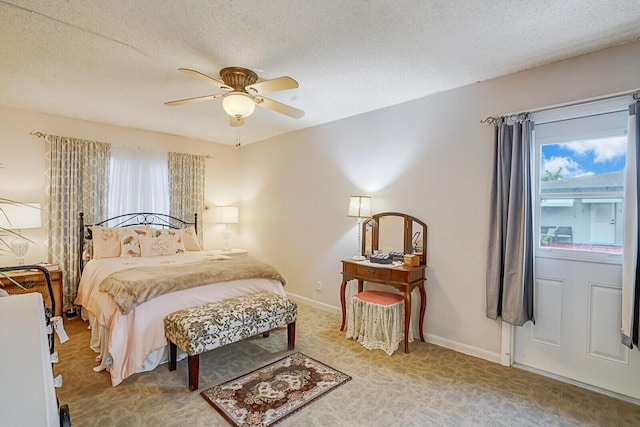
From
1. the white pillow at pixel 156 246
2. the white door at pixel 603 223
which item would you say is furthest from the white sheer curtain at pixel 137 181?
the white door at pixel 603 223

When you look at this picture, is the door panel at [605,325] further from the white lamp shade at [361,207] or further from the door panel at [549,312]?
the white lamp shade at [361,207]

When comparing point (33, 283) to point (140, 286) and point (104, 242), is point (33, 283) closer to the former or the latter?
point (104, 242)

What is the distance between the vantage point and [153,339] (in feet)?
8.53

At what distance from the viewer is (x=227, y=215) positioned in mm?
5344

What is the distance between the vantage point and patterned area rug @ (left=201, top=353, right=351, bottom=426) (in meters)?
2.08

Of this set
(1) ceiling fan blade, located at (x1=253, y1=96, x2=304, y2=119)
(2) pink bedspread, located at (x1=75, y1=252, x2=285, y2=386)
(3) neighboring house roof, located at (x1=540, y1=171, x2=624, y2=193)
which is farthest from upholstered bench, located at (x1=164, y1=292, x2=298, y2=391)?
(3) neighboring house roof, located at (x1=540, y1=171, x2=624, y2=193)

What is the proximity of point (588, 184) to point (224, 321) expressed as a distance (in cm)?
305

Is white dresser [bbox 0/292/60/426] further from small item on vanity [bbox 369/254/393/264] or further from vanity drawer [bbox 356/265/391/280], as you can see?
small item on vanity [bbox 369/254/393/264]

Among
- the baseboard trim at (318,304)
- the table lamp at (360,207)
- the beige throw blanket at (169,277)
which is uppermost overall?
the table lamp at (360,207)

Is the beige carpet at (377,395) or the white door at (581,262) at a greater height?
the white door at (581,262)

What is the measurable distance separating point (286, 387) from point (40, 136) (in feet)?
13.6

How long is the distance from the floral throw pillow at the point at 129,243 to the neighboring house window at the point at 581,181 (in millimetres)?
4353

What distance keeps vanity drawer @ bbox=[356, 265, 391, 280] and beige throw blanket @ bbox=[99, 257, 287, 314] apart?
88cm

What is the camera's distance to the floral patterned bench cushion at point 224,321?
93.4 inches
